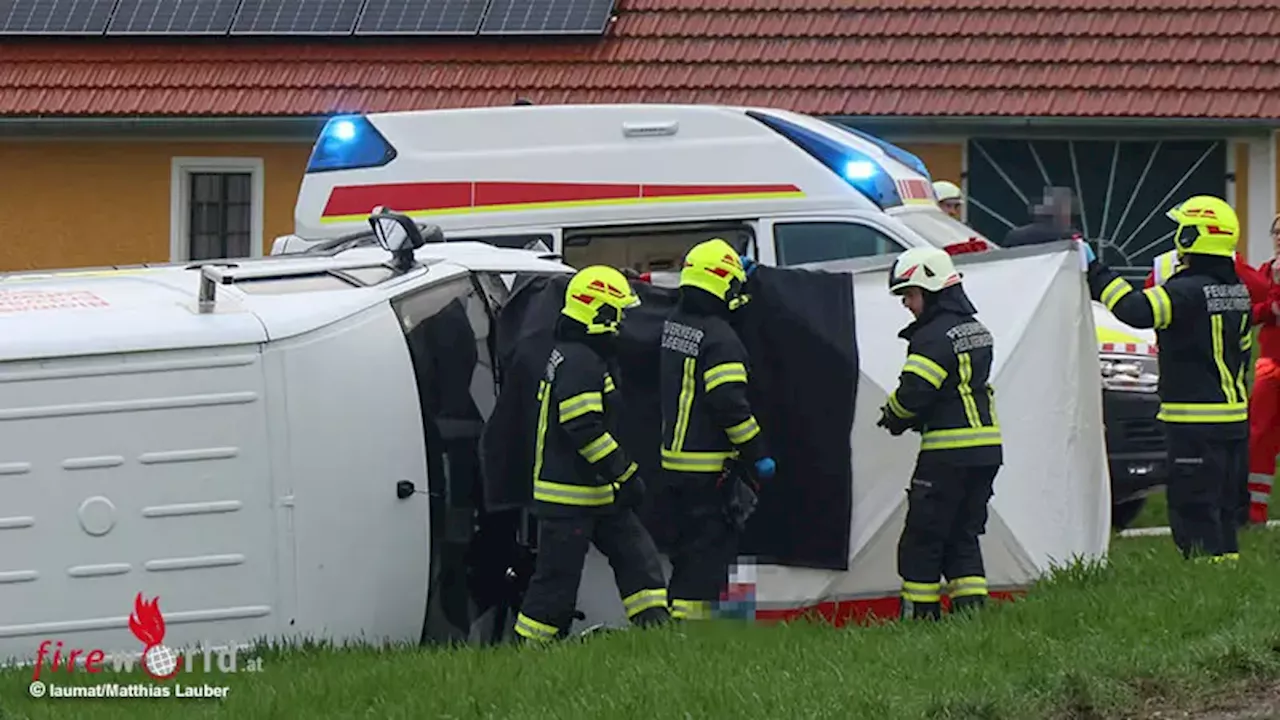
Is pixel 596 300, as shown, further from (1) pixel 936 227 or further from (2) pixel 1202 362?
(1) pixel 936 227

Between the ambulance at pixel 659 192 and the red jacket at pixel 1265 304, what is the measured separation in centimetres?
58

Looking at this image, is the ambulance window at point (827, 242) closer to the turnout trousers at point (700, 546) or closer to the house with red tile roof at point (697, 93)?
the turnout trousers at point (700, 546)

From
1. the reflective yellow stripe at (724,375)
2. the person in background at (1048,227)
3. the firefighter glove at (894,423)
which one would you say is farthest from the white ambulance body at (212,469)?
the person in background at (1048,227)

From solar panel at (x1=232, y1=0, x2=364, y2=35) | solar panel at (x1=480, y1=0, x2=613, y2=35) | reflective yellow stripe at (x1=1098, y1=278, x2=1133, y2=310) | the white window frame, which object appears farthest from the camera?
the white window frame

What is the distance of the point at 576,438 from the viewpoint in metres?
8.06

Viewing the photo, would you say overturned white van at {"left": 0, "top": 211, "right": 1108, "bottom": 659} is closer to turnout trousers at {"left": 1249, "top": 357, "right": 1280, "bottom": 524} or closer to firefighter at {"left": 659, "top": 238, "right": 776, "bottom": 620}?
firefighter at {"left": 659, "top": 238, "right": 776, "bottom": 620}

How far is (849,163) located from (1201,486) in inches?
108

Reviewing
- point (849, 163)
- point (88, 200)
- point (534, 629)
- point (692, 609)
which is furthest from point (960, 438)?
point (88, 200)

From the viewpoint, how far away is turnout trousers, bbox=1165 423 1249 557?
30.3 feet

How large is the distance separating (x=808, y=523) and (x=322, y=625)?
6.65ft

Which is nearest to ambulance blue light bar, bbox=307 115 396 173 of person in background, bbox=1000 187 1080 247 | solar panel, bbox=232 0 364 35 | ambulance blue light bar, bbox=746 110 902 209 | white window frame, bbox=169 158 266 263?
ambulance blue light bar, bbox=746 110 902 209

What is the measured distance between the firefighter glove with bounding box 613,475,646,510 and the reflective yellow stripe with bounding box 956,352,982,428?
1.33 m

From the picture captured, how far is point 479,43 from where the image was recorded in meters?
17.6

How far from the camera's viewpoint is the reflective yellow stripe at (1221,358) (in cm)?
919
